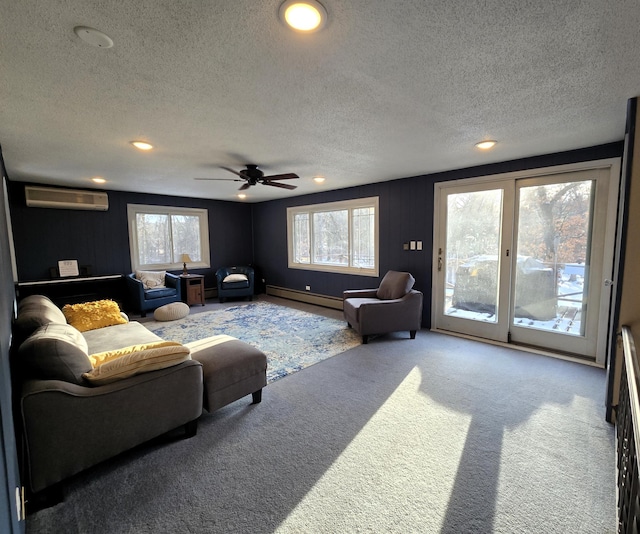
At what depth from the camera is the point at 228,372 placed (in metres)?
2.26

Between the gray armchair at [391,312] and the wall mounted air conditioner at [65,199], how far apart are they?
15.9 ft

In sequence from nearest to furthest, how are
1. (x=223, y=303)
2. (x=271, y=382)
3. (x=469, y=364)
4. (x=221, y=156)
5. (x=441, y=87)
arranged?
(x=441, y=87) → (x=271, y=382) → (x=469, y=364) → (x=221, y=156) → (x=223, y=303)

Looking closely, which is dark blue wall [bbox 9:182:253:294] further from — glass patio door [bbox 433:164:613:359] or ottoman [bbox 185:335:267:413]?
glass patio door [bbox 433:164:613:359]

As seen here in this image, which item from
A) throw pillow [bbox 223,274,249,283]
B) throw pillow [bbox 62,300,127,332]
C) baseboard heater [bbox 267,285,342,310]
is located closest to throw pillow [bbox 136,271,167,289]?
throw pillow [bbox 223,274,249,283]

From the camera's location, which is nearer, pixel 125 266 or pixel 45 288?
pixel 45 288

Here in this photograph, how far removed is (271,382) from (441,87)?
2736 mm

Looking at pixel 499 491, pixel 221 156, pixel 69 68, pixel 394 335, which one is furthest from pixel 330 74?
pixel 394 335

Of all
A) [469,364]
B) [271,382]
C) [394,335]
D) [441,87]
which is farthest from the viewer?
[394,335]

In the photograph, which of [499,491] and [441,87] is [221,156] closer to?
[441,87]

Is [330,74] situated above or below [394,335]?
above

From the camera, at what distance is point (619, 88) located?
6.08 ft

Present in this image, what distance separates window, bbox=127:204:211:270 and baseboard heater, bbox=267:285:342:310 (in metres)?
1.72

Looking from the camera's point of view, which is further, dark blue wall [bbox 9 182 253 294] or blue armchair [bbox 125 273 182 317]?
blue armchair [bbox 125 273 182 317]

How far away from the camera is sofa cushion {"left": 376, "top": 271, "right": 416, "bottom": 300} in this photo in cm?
415
